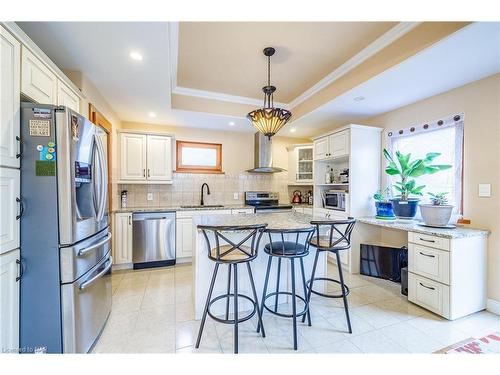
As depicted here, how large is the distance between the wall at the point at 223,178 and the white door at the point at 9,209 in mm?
2565

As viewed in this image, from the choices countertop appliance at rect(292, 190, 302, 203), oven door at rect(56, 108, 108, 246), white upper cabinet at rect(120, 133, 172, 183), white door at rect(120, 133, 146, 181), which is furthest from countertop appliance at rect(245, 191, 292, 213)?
oven door at rect(56, 108, 108, 246)

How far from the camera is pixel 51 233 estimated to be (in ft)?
4.60

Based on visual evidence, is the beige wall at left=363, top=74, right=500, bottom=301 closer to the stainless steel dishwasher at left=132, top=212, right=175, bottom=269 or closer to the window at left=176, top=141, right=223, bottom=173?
the window at left=176, top=141, right=223, bottom=173

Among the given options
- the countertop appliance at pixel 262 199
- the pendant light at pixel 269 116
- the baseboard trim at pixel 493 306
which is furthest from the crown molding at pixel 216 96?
the baseboard trim at pixel 493 306

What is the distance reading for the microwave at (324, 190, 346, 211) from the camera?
3449 mm

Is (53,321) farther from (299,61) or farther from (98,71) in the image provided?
(299,61)

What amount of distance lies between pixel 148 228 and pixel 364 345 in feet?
9.99

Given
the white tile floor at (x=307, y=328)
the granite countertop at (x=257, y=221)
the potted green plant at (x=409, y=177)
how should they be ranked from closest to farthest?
A: the white tile floor at (x=307, y=328) → the granite countertop at (x=257, y=221) → the potted green plant at (x=409, y=177)

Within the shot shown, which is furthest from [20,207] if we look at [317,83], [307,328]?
[317,83]

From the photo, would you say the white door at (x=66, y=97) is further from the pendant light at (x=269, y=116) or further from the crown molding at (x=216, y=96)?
the pendant light at (x=269, y=116)

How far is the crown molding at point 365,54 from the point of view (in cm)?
198

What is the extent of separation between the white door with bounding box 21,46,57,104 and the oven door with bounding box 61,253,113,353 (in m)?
1.32

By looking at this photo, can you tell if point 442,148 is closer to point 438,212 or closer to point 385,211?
point 438,212
